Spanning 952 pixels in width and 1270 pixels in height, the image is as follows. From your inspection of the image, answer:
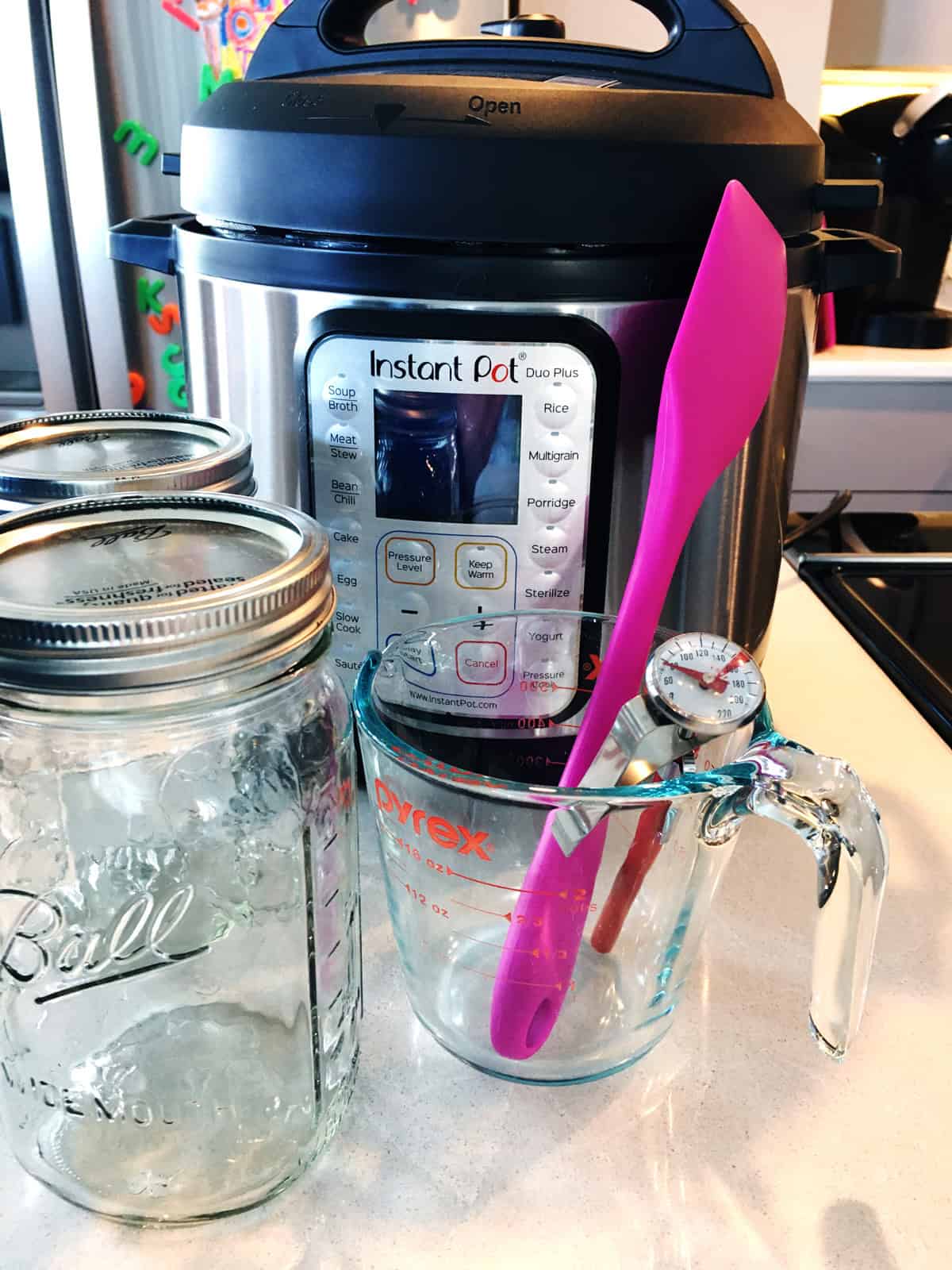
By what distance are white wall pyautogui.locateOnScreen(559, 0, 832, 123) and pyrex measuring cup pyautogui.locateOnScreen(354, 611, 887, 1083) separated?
1396 mm

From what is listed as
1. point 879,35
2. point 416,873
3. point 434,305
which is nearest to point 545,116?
point 434,305

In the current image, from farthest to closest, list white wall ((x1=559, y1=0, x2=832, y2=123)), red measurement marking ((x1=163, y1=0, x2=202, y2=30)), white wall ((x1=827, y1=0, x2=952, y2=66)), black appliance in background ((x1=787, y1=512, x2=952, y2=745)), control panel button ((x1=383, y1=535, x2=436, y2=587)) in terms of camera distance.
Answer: white wall ((x1=827, y1=0, x2=952, y2=66)), white wall ((x1=559, y1=0, x2=832, y2=123)), red measurement marking ((x1=163, y1=0, x2=202, y2=30)), black appliance in background ((x1=787, y1=512, x2=952, y2=745)), control panel button ((x1=383, y1=535, x2=436, y2=587))

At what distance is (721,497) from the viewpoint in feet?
1.58

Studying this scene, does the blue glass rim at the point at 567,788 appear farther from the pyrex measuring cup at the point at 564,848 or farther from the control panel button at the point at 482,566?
the control panel button at the point at 482,566

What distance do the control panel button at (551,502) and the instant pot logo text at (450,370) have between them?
0.05m

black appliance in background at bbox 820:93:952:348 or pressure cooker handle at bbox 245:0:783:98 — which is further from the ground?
pressure cooker handle at bbox 245:0:783:98

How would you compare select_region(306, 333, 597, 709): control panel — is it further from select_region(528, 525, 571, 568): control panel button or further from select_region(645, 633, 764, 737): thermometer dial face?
select_region(645, 633, 764, 737): thermometer dial face

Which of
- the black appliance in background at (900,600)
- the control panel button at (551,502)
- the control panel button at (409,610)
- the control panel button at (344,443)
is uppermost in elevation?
the control panel button at (344,443)

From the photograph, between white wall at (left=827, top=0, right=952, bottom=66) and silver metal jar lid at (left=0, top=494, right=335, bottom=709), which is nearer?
silver metal jar lid at (left=0, top=494, right=335, bottom=709)

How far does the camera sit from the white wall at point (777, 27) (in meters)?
1.51

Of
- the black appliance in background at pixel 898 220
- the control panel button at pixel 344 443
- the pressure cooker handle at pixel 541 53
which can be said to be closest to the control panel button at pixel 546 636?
the control panel button at pixel 344 443

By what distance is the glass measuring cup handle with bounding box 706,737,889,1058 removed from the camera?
0.98ft

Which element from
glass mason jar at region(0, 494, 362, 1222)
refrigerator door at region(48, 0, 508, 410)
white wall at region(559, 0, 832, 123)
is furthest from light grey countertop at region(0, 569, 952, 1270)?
white wall at region(559, 0, 832, 123)

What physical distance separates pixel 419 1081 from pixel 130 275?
143cm
